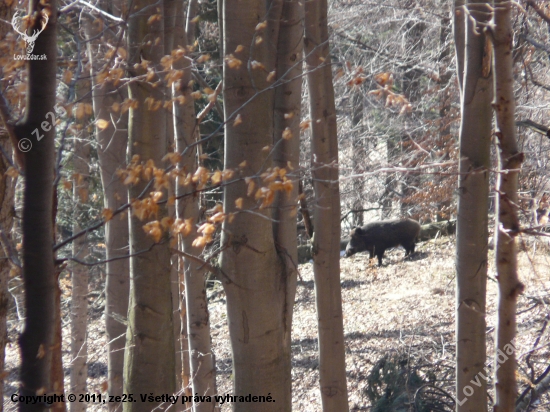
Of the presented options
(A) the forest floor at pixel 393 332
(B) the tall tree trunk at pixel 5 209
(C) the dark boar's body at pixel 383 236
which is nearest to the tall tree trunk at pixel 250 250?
(B) the tall tree trunk at pixel 5 209

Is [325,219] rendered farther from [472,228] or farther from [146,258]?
[146,258]

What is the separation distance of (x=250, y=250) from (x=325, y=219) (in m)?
2.23

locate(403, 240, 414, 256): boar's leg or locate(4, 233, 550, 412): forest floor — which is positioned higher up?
locate(403, 240, 414, 256): boar's leg

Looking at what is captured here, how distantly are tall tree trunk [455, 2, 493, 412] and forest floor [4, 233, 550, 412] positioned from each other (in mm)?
1706

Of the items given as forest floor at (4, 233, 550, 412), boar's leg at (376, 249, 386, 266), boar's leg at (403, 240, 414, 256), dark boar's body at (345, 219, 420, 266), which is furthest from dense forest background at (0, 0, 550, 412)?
boar's leg at (376, 249, 386, 266)

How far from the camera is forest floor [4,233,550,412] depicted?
8.16m

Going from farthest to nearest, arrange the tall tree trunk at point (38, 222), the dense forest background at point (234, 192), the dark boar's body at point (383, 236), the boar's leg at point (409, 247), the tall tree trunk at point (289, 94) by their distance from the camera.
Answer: the boar's leg at point (409, 247) → the dark boar's body at point (383, 236) → the tall tree trunk at point (289, 94) → the dense forest background at point (234, 192) → the tall tree trunk at point (38, 222)

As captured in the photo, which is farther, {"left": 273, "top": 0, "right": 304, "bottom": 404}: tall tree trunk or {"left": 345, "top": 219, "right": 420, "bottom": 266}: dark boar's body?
{"left": 345, "top": 219, "right": 420, "bottom": 266}: dark boar's body

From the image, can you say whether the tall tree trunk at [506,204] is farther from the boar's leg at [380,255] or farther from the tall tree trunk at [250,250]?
the boar's leg at [380,255]

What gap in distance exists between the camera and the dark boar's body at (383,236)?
16.9 m

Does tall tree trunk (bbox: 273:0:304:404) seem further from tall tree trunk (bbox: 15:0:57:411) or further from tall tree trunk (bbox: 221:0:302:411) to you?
→ tall tree trunk (bbox: 15:0:57:411)

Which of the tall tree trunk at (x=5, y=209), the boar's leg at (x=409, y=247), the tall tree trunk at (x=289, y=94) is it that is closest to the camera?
the tall tree trunk at (x=5, y=209)

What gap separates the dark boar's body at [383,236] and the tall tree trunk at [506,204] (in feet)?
44.3

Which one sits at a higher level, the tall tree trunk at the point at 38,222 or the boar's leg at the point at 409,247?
the boar's leg at the point at 409,247
